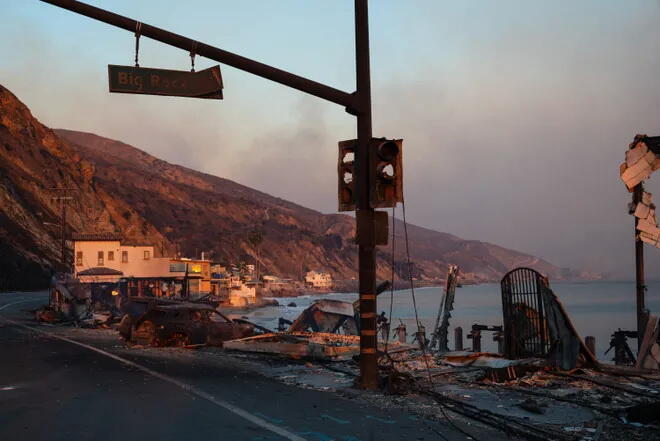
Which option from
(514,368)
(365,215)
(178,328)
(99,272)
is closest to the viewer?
(365,215)

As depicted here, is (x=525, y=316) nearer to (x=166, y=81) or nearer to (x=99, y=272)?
(x=166, y=81)

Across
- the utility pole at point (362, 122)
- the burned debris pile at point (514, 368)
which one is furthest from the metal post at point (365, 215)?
the burned debris pile at point (514, 368)

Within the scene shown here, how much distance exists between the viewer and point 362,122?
40.5 ft

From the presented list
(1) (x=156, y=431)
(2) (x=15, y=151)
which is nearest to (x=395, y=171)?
(1) (x=156, y=431)

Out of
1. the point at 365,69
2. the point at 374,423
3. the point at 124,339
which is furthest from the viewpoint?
the point at 124,339

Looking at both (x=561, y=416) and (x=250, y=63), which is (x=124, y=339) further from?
(x=561, y=416)

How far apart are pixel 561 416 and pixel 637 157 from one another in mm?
7867

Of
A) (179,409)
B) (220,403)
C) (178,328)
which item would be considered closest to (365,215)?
(220,403)

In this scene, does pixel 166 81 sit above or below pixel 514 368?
above

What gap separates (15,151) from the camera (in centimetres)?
13200

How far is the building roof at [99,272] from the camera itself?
7937 centimetres

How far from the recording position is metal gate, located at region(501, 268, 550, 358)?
14570mm

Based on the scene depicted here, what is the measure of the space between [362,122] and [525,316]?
6.22m

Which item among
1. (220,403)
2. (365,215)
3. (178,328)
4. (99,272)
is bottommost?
(220,403)
